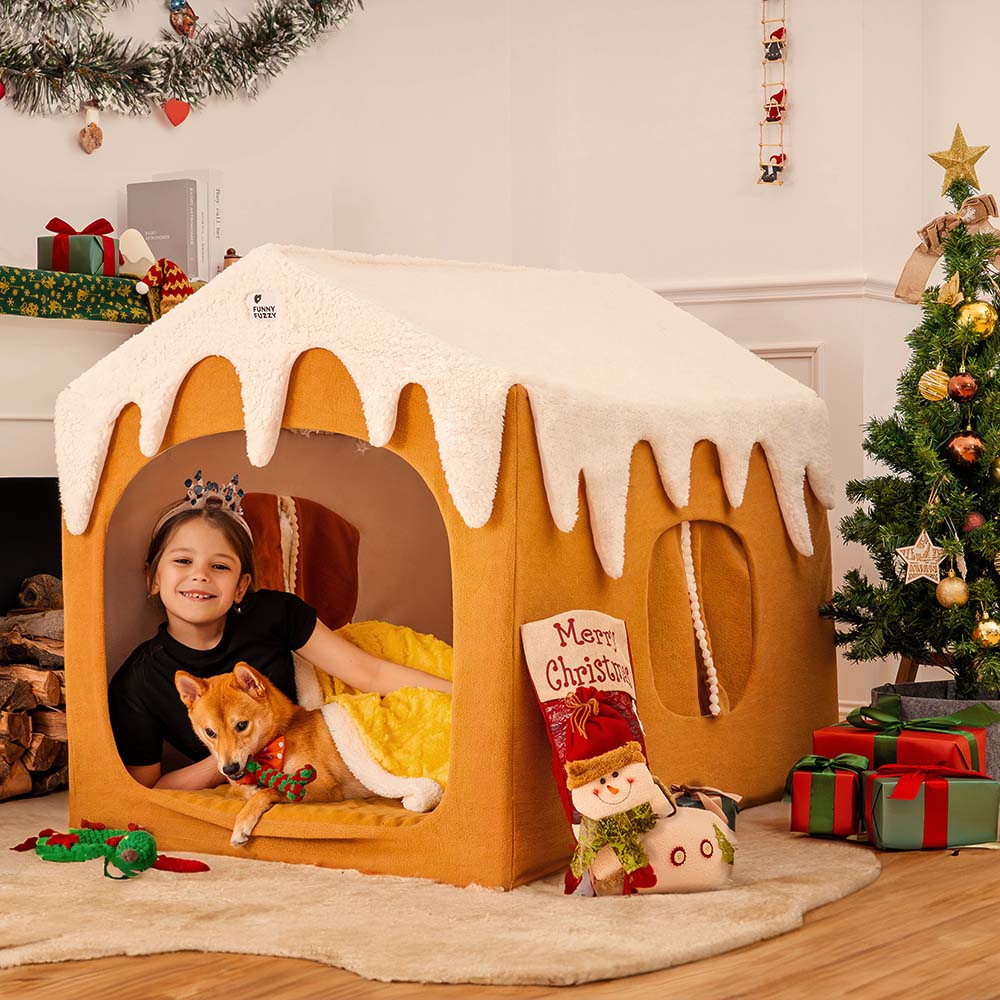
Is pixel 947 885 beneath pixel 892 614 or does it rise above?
beneath

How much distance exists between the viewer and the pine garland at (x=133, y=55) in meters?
3.55

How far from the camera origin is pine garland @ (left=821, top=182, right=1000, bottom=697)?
9.90ft

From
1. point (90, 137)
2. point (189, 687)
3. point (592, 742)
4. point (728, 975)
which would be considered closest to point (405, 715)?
point (189, 687)

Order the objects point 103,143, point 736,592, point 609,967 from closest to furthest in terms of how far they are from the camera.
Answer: point 609,967
point 736,592
point 103,143

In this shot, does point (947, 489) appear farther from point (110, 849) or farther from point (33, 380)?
point (33, 380)

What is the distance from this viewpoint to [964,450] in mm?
3023

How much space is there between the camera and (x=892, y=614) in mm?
3084

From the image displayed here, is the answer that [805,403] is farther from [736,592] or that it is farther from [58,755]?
[58,755]

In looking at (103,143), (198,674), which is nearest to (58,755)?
(198,674)

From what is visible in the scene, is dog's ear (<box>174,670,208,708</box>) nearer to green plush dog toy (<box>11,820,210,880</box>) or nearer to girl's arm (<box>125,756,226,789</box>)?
girl's arm (<box>125,756,226,789</box>)

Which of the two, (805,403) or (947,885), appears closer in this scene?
(947,885)

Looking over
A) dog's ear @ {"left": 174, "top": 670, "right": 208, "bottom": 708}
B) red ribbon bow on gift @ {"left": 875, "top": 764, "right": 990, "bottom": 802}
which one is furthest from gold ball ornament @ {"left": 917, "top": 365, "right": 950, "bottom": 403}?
dog's ear @ {"left": 174, "top": 670, "right": 208, "bottom": 708}

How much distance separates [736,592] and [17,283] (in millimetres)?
1539

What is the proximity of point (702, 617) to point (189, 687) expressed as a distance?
970mm
